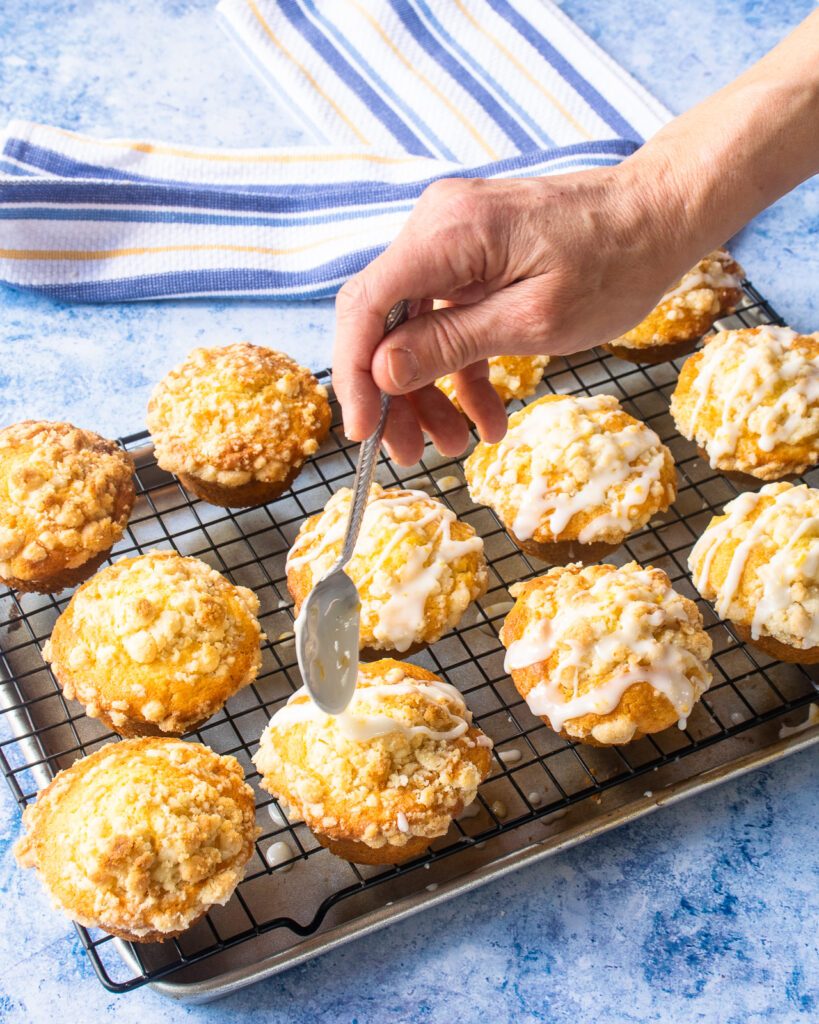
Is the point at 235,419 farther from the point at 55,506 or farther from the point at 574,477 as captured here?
the point at 574,477

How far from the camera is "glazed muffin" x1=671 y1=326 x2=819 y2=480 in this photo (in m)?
3.37

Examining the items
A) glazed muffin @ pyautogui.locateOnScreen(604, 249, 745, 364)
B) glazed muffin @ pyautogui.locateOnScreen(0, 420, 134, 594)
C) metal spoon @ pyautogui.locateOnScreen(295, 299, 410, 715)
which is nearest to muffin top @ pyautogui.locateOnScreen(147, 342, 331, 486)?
glazed muffin @ pyautogui.locateOnScreen(0, 420, 134, 594)

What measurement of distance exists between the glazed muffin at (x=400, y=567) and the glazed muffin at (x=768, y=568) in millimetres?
591

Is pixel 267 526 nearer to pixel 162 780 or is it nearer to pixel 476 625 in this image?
pixel 476 625

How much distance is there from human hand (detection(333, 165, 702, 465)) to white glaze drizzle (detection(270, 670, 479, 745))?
0.59 m

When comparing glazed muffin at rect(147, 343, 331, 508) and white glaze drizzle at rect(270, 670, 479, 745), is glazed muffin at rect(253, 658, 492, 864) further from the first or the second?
glazed muffin at rect(147, 343, 331, 508)

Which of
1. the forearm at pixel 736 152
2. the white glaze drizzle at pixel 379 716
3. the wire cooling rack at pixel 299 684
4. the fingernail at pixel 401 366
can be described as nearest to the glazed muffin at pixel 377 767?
the white glaze drizzle at pixel 379 716

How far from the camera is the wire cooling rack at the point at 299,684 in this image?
9.32 ft

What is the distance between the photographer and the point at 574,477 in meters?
3.26

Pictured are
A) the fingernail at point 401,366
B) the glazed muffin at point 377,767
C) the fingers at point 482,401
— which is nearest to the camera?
the fingernail at point 401,366

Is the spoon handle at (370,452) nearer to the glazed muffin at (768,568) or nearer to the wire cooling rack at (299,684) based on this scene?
the wire cooling rack at (299,684)

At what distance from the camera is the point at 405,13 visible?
467cm

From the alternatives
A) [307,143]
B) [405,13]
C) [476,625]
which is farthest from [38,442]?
[405,13]

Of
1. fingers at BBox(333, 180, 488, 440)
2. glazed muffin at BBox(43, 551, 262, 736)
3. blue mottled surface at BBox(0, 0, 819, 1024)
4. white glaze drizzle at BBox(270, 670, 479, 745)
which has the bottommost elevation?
blue mottled surface at BBox(0, 0, 819, 1024)
